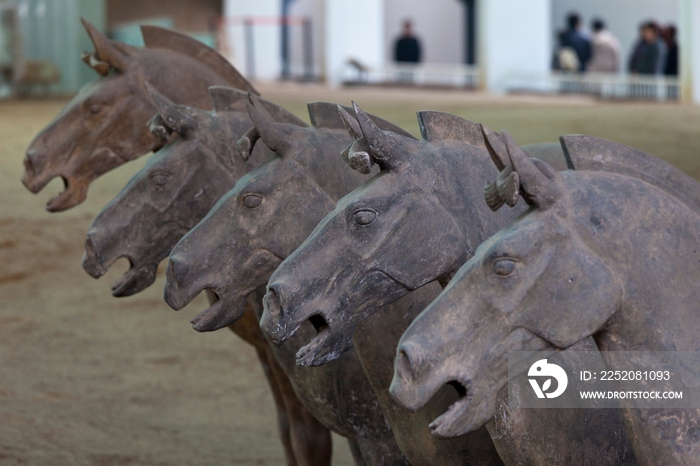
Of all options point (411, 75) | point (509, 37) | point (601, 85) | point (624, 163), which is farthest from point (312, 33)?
point (624, 163)

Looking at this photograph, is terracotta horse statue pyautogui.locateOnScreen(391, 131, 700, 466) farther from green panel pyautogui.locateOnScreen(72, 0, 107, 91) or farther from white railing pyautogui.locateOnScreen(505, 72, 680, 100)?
green panel pyautogui.locateOnScreen(72, 0, 107, 91)

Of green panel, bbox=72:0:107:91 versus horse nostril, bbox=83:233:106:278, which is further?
green panel, bbox=72:0:107:91

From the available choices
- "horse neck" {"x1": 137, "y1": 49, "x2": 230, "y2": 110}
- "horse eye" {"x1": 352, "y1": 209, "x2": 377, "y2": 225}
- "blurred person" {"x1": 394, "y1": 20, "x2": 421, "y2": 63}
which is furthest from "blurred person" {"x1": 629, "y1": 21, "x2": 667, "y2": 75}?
"horse eye" {"x1": 352, "y1": 209, "x2": 377, "y2": 225}

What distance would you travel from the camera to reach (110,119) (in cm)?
424

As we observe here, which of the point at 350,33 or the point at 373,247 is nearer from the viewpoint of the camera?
the point at 373,247

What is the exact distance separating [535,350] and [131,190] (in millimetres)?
1888

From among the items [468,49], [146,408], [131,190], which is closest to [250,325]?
[131,190]

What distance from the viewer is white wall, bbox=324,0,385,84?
17016 millimetres

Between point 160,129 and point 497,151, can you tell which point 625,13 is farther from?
point 497,151

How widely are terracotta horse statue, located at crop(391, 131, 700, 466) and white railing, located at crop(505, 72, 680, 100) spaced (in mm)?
9956

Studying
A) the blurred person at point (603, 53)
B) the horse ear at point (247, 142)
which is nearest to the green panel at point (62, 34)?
the blurred person at point (603, 53)

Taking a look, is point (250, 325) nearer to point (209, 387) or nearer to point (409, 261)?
point (409, 261)

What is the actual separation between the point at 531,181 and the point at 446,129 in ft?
1.99

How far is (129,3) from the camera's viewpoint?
25281 mm
